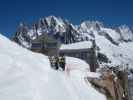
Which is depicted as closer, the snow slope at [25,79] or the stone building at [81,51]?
the snow slope at [25,79]

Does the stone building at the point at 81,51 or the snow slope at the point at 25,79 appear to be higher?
the stone building at the point at 81,51

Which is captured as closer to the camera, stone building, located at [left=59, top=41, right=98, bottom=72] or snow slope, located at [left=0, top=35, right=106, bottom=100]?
snow slope, located at [left=0, top=35, right=106, bottom=100]

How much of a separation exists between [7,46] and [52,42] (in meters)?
64.5

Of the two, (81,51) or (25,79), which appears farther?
(81,51)

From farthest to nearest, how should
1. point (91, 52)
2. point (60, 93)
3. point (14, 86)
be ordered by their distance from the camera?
point (91, 52), point (60, 93), point (14, 86)

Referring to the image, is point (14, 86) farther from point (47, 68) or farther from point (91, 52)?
point (91, 52)

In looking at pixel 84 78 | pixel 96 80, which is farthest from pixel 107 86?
pixel 84 78

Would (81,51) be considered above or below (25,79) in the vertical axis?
above

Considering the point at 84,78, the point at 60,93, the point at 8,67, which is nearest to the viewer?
the point at 8,67

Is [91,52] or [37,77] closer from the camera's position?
[37,77]

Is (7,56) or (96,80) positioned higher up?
(7,56)

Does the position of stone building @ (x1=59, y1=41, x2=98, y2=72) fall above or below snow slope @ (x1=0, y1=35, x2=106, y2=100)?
above

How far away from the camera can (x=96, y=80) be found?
4.16 m

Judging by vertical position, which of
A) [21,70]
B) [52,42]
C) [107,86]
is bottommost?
[107,86]
